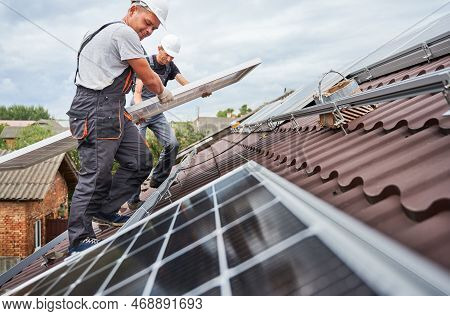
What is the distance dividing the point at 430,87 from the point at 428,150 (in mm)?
450

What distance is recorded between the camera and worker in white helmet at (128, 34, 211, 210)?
5734 millimetres

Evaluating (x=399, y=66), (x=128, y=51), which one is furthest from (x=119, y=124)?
(x=399, y=66)

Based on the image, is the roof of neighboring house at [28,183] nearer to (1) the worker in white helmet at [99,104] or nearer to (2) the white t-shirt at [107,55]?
(1) the worker in white helmet at [99,104]

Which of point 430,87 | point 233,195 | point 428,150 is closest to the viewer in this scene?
point 430,87

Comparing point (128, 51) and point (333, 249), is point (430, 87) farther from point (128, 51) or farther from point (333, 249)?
point (128, 51)

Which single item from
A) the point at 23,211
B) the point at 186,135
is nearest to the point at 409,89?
the point at 23,211

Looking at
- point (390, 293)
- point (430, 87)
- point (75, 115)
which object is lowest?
point (390, 293)

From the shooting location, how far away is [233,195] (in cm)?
276

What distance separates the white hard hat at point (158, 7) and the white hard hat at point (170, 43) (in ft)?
6.27

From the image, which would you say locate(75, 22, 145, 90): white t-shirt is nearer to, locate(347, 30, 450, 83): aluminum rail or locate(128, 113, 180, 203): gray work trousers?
locate(128, 113, 180, 203): gray work trousers

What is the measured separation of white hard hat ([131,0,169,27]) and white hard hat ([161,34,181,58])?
1.91 metres

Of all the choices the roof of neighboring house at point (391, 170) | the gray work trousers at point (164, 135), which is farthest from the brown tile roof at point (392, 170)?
the gray work trousers at point (164, 135)

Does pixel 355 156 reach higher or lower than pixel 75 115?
lower

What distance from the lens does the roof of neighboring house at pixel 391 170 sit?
4.86 ft
